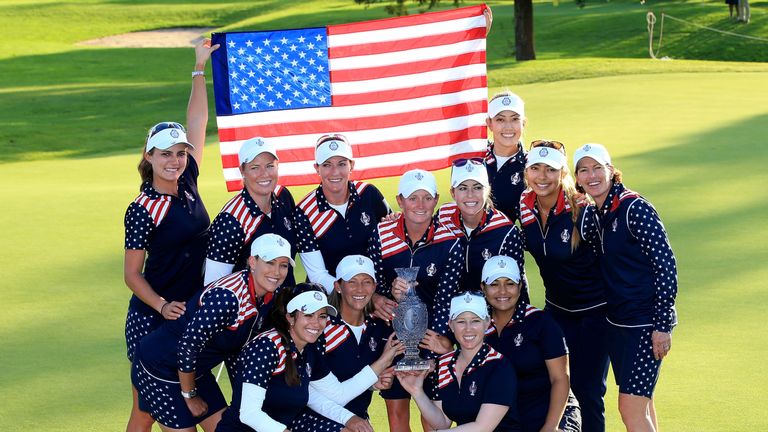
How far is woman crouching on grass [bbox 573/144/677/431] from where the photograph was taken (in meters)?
6.07

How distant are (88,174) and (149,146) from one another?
36.1 ft

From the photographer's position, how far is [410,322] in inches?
247

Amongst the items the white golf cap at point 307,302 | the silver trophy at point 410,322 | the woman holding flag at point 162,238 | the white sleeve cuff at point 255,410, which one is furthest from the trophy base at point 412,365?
the woman holding flag at point 162,238

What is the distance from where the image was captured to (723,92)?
68.1 ft

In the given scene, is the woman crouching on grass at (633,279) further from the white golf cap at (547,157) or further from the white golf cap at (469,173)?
the white golf cap at (469,173)

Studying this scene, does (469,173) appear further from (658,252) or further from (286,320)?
(286,320)

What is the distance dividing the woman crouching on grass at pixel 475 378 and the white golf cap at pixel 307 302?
730 mm

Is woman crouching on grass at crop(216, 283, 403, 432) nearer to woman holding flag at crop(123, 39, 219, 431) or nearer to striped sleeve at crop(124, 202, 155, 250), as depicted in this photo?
woman holding flag at crop(123, 39, 219, 431)

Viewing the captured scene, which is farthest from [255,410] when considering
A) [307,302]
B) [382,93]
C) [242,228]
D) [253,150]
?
[382,93]

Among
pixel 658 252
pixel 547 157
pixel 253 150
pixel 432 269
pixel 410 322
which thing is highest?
pixel 253 150

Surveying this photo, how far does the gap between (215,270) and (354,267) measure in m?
0.79

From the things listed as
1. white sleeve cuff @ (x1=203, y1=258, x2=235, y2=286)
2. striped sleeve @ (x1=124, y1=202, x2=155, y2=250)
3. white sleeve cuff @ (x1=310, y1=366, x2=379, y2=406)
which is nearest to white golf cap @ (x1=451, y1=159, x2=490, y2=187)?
white sleeve cuff @ (x1=310, y1=366, x2=379, y2=406)

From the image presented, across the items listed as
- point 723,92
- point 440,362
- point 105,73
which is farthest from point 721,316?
point 105,73

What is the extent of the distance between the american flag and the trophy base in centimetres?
272
